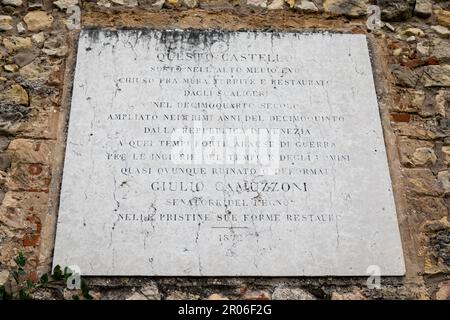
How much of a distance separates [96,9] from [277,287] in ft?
7.72

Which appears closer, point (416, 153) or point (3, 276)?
point (3, 276)

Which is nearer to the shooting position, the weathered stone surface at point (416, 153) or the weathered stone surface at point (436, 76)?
the weathered stone surface at point (416, 153)

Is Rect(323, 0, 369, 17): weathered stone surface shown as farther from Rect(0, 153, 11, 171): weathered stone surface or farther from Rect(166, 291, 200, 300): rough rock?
Rect(0, 153, 11, 171): weathered stone surface

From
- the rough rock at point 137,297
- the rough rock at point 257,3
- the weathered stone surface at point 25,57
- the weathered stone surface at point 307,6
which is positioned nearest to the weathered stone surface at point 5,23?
the weathered stone surface at point 25,57

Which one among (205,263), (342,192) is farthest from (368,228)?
(205,263)

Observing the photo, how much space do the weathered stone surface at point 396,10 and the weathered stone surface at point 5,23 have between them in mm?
2639

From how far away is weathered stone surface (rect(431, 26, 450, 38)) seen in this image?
4.28m

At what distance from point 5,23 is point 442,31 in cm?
309

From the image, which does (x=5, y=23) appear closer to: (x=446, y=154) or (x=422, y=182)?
(x=422, y=182)

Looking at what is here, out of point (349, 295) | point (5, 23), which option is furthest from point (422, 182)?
point (5, 23)

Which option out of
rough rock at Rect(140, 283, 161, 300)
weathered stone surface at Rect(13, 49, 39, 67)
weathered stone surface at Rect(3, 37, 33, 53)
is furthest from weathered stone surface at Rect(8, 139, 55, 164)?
rough rock at Rect(140, 283, 161, 300)

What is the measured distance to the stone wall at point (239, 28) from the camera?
10.7ft

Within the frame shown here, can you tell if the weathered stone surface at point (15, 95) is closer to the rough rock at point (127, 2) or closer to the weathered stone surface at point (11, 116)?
the weathered stone surface at point (11, 116)

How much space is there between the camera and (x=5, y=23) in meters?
4.13
